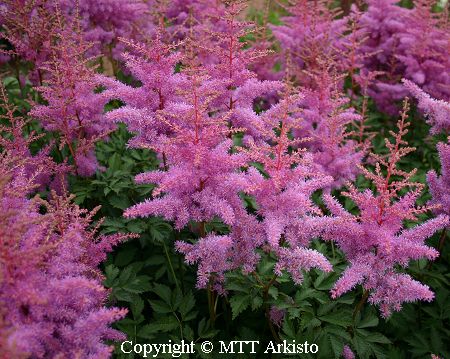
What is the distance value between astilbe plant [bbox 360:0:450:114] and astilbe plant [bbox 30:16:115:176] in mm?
3206

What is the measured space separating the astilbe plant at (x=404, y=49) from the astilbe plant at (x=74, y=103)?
321 centimetres

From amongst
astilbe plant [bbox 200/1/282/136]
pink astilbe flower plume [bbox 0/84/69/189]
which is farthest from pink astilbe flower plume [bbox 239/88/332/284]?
pink astilbe flower plume [bbox 0/84/69/189]

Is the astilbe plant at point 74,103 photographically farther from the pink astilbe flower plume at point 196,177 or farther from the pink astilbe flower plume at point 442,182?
the pink astilbe flower plume at point 442,182

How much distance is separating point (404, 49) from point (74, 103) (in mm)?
4302

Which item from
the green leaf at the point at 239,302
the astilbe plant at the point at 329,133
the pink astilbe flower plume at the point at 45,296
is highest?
the pink astilbe flower plume at the point at 45,296

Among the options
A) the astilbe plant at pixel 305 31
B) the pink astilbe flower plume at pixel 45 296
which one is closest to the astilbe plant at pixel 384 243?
the pink astilbe flower plume at pixel 45 296

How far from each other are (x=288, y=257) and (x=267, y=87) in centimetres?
142

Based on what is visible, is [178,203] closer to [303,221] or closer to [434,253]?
[303,221]

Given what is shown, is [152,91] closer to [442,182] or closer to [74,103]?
[74,103]

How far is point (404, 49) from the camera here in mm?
6195

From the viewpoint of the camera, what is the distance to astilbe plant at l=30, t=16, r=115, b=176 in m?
3.73

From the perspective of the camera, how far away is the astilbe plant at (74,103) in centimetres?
373

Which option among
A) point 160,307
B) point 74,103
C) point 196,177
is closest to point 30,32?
point 74,103

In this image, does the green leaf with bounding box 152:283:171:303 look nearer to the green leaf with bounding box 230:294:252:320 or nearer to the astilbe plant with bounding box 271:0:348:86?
the green leaf with bounding box 230:294:252:320
